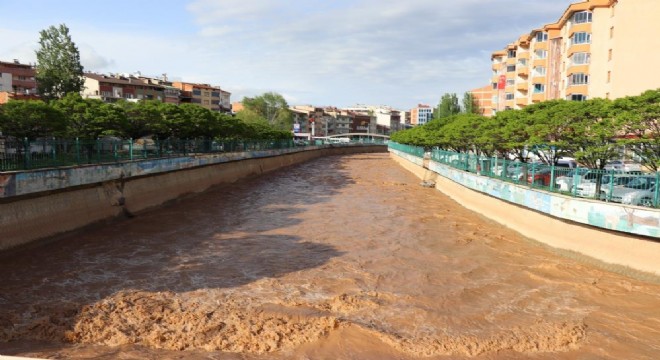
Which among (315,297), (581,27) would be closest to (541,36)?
(581,27)

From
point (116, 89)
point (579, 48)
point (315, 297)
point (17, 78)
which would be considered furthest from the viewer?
point (116, 89)

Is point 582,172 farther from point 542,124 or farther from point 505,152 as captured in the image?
point 505,152

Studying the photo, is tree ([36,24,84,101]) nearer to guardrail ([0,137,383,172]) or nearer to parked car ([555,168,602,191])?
guardrail ([0,137,383,172])

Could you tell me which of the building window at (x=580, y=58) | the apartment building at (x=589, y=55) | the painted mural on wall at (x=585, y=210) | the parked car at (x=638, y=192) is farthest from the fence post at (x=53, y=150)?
the building window at (x=580, y=58)

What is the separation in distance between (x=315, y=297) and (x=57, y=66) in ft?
203

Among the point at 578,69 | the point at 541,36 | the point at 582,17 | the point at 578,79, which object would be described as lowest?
the point at 578,79

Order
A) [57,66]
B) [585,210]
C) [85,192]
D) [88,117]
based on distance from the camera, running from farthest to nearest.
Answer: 1. [57,66]
2. [88,117]
3. [85,192]
4. [585,210]

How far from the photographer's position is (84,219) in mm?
18484

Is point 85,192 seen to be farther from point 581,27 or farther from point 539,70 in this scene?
point 539,70

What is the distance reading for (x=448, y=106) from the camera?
368 ft

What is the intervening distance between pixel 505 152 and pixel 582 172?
11.9 m

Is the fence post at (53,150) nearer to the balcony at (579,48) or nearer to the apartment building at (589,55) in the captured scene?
the apartment building at (589,55)

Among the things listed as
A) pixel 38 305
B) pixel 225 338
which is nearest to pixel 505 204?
pixel 225 338

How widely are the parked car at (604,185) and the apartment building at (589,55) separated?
2636 centimetres
